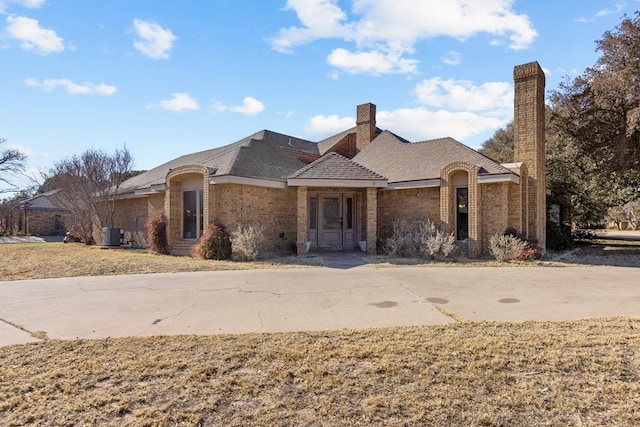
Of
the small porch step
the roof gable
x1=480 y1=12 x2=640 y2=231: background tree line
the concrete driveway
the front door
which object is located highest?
x1=480 y1=12 x2=640 y2=231: background tree line

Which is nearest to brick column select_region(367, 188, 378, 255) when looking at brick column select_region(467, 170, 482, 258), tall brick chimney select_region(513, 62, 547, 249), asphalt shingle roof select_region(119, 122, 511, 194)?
asphalt shingle roof select_region(119, 122, 511, 194)

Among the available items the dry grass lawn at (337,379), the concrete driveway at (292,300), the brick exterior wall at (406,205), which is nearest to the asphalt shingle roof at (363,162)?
the brick exterior wall at (406,205)

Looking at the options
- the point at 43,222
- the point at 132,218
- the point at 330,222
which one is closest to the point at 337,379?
the point at 330,222

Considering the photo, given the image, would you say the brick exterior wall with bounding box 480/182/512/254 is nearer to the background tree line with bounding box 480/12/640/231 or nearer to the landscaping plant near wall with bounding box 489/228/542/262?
the landscaping plant near wall with bounding box 489/228/542/262

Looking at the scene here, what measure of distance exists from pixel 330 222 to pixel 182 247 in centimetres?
592

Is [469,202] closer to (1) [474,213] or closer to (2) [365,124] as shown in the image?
(1) [474,213]

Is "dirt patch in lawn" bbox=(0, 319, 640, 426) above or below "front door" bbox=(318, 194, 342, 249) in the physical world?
below

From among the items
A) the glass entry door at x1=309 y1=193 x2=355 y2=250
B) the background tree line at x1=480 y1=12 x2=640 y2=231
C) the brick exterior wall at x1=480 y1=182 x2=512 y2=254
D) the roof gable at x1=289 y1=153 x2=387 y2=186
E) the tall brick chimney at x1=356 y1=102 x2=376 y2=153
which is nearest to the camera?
the background tree line at x1=480 y1=12 x2=640 y2=231

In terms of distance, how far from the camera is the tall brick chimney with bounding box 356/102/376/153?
73.5ft

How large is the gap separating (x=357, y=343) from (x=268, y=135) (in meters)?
18.6

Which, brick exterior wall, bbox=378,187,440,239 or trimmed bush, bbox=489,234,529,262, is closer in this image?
trimmed bush, bbox=489,234,529,262

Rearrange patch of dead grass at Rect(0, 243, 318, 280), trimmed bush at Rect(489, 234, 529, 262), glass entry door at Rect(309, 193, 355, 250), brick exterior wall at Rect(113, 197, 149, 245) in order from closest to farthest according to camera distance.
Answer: patch of dead grass at Rect(0, 243, 318, 280) → trimmed bush at Rect(489, 234, 529, 262) → glass entry door at Rect(309, 193, 355, 250) → brick exterior wall at Rect(113, 197, 149, 245)

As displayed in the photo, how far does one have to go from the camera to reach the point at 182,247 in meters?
14.8

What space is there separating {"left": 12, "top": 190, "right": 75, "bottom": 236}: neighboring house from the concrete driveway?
28616 millimetres
